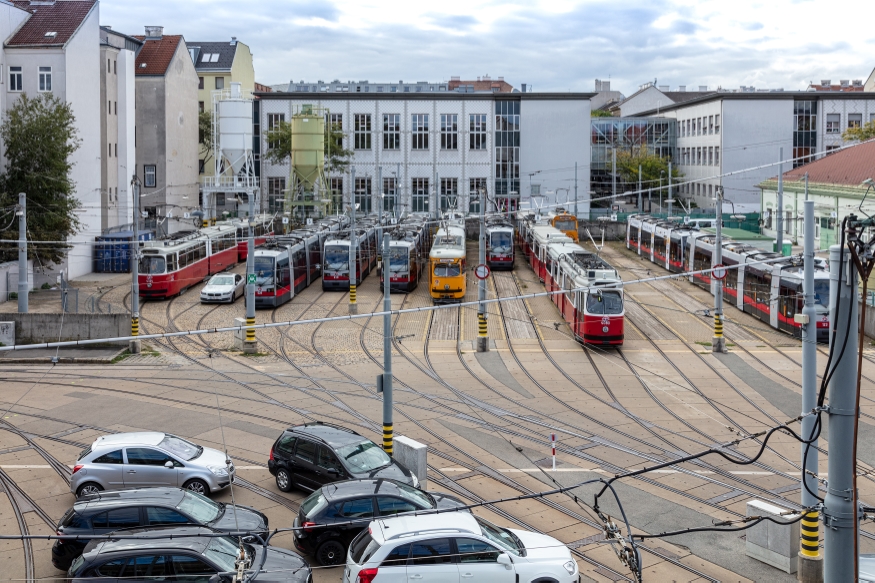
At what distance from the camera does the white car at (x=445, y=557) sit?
11664 mm

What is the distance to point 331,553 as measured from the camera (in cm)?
1367

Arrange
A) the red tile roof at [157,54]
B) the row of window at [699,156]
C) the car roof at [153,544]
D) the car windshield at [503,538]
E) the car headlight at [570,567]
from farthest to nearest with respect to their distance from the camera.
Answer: the row of window at [699,156], the red tile roof at [157,54], the car windshield at [503,538], the car headlight at [570,567], the car roof at [153,544]

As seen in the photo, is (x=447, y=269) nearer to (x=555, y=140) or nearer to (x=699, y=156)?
(x=555, y=140)

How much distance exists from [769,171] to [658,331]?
1775 inches

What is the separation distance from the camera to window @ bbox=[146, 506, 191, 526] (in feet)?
44.2

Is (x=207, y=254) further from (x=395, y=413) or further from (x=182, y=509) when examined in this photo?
(x=182, y=509)

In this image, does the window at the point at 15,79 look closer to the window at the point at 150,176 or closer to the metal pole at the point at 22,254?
the metal pole at the point at 22,254

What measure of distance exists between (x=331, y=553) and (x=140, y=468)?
4.72 meters

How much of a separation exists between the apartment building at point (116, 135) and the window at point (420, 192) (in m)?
22.4

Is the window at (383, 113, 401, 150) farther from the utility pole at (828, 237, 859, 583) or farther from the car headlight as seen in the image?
the utility pole at (828, 237, 859, 583)

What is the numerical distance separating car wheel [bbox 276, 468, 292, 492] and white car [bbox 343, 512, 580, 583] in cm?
462

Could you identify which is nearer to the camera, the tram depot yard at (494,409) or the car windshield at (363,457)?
the tram depot yard at (494,409)

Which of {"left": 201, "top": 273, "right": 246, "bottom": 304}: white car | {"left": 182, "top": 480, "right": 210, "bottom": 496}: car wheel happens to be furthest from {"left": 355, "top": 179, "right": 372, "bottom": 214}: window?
{"left": 182, "top": 480, "right": 210, "bottom": 496}: car wheel

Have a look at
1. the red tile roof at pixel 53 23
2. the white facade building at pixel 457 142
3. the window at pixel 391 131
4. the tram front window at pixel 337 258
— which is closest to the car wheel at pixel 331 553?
the tram front window at pixel 337 258
